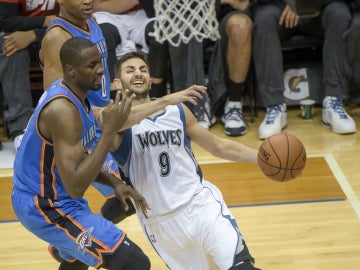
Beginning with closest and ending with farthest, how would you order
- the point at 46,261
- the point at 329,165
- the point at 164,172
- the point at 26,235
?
the point at 164,172
the point at 46,261
the point at 26,235
the point at 329,165

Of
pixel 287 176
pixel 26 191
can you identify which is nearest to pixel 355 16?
pixel 287 176

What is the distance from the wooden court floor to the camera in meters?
5.00

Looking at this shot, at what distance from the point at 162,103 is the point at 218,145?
0.62 meters

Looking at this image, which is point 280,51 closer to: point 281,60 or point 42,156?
point 281,60

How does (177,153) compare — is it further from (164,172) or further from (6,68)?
(6,68)

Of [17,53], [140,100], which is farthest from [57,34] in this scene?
[17,53]

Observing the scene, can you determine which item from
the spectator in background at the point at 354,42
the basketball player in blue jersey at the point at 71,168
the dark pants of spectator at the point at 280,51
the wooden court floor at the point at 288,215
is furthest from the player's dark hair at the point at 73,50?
the spectator in background at the point at 354,42

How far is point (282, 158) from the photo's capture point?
13.5 ft

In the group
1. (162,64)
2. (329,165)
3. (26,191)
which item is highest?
(26,191)

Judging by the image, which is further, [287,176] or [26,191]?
[287,176]

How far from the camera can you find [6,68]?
7059 millimetres

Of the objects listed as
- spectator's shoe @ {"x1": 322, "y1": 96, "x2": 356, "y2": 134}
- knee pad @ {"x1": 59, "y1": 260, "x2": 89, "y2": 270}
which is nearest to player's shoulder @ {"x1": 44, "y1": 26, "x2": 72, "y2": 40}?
knee pad @ {"x1": 59, "y1": 260, "x2": 89, "y2": 270}

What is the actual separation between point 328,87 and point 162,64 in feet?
5.48

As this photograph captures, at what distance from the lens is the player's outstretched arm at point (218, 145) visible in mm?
4336
